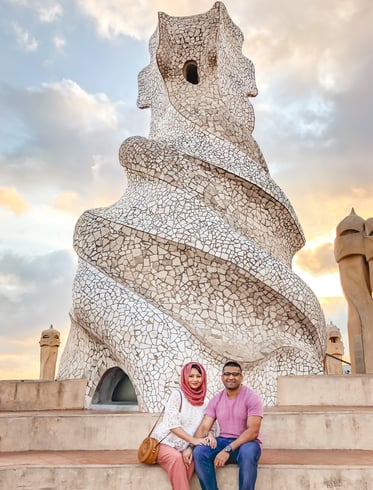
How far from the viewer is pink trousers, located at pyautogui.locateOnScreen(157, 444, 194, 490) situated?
9.51ft

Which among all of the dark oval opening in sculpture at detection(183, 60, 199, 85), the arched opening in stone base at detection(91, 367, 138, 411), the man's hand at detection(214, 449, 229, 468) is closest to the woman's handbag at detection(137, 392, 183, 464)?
the man's hand at detection(214, 449, 229, 468)

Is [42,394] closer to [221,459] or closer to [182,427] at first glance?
[182,427]

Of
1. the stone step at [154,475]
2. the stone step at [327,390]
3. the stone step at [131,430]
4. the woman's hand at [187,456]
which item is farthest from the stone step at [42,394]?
the woman's hand at [187,456]

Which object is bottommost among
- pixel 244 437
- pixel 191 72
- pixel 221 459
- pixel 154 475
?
pixel 154 475

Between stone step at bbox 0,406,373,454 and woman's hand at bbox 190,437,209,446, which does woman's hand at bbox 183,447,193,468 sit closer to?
woman's hand at bbox 190,437,209,446

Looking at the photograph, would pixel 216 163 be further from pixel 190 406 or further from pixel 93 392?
pixel 190 406

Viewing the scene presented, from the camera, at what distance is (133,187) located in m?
6.82

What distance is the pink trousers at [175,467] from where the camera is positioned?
2.90 meters

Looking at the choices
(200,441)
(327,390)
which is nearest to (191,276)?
(327,390)

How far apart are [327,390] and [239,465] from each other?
2.69 metres

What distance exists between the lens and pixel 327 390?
17.2 ft

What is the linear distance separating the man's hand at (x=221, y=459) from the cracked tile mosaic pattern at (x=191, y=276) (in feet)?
7.19

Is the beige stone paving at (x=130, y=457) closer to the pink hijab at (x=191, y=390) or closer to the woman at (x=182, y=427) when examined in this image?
the woman at (x=182, y=427)

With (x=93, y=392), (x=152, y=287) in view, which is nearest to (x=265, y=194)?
(x=152, y=287)
